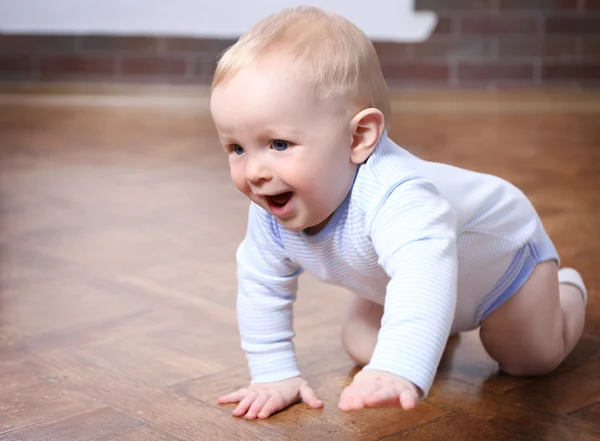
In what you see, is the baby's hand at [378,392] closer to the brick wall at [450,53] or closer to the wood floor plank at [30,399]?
the wood floor plank at [30,399]

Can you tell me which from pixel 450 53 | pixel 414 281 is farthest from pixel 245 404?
pixel 450 53

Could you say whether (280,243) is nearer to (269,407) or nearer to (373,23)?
(269,407)

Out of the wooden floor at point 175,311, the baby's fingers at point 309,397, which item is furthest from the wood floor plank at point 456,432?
the baby's fingers at point 309,397

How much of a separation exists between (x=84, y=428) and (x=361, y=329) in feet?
1.12

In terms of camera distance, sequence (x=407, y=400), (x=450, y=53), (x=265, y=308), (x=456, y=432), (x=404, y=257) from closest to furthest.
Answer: (x=407, y=400)
(x=404, y=257)
(x=456, y=432)
(x=265, y=308)
(x=450, y=53)

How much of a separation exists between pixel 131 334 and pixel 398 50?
255cm

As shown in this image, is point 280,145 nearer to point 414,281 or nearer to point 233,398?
point 414,281

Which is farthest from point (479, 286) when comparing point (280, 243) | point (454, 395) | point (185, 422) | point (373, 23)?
point (373, 23)

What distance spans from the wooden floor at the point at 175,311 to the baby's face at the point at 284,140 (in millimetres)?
216

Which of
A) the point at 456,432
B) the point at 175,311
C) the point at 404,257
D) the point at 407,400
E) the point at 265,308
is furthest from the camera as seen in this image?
the point at 175,311

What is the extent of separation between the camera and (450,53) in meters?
3.54

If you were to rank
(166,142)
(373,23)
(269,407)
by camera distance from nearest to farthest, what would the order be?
(269,407), (166,142), (373,23)

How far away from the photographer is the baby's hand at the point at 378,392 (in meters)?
0.69

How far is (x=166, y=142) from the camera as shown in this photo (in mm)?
2734
